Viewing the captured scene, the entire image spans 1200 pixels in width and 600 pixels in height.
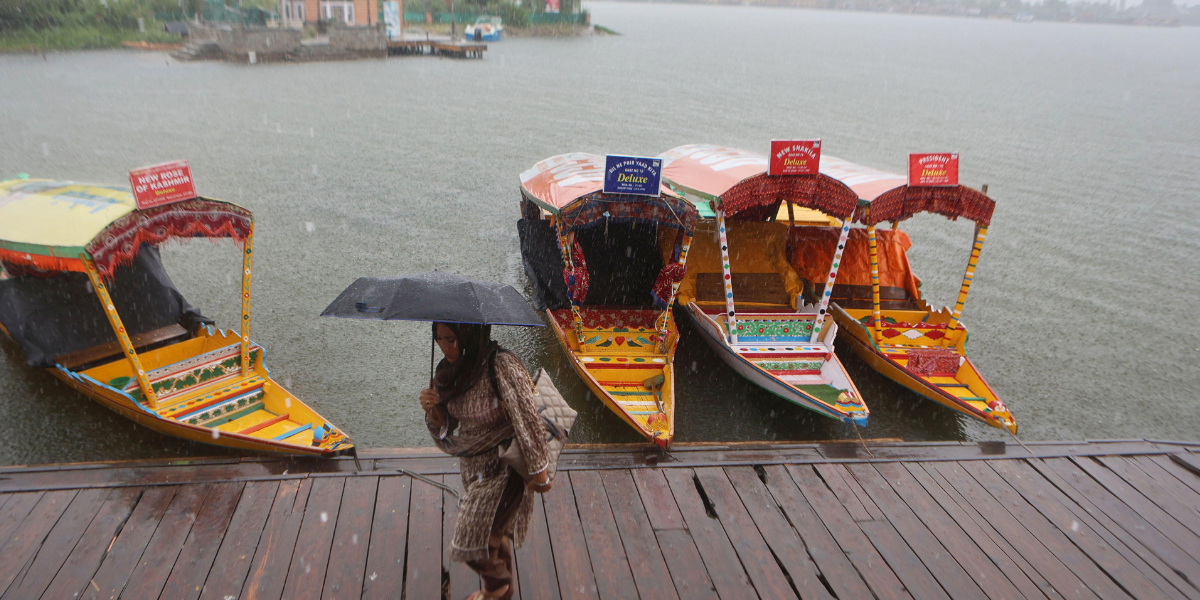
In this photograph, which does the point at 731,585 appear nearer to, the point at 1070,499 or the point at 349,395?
the point at 1070,499

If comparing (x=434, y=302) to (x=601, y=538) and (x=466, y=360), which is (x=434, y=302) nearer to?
(x=466, y=360)

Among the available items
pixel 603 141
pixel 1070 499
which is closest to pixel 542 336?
pixel 1070 499

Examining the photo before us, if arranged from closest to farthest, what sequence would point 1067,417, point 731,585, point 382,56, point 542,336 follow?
1. point 731,585
2. point 1067,417
3. point 542,336
4. point 382,56

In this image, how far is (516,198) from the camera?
1608 cm

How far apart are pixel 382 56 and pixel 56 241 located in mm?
39629

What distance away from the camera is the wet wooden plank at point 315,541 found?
3920mm

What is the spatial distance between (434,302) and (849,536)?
11.1 feet

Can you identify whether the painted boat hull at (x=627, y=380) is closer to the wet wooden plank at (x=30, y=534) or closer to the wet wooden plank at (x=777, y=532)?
the wet wooden plank at (x=777, y=532)

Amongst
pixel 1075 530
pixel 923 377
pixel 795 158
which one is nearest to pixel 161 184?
pixel 795 158

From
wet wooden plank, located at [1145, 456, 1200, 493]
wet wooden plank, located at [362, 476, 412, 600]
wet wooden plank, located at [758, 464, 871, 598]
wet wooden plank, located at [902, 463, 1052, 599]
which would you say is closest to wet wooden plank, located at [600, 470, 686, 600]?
wet wooden plank, located at [758, 464, 871, 598]

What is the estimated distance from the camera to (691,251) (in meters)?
9.39

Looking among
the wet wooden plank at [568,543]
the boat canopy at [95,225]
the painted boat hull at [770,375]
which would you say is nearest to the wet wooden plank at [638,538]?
the wet wooden plank at [568,543]

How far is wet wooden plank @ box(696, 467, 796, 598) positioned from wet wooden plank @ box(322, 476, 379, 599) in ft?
7.78

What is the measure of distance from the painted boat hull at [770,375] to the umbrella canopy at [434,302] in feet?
14.2
